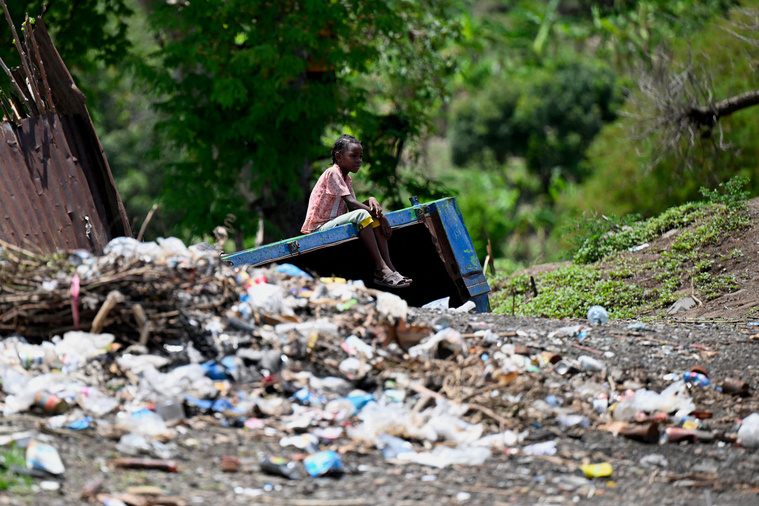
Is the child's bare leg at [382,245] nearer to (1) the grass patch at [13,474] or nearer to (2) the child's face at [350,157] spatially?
(2) the child's face at [350,157]

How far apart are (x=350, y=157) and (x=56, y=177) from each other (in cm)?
203

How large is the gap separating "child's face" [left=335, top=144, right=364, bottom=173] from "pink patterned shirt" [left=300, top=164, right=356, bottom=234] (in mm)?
58

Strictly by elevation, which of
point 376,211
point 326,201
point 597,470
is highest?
point 326,201

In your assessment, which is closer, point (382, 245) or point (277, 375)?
point (277, 375)

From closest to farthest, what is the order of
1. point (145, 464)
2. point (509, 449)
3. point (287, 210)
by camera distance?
point (145, 464), point (509, 449), point (287, 210)

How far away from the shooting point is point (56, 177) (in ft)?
17.5

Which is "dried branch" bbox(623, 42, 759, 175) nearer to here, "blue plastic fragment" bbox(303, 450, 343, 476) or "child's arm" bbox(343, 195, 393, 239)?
"child's arm" bbox(343, 195, 393, 239)

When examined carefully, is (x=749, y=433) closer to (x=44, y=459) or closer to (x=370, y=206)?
(x=370, y=206)

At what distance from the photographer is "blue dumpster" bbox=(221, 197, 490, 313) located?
5570mm

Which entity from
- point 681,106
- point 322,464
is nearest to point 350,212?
point 322,464

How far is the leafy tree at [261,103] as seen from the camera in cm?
952

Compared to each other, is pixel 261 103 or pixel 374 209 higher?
pixel 261 103

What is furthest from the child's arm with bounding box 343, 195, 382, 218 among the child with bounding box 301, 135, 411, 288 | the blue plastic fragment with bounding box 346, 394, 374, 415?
the blue plastic fragment with bounding box 346, 394, 374, 415

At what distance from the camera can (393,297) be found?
177 inches
